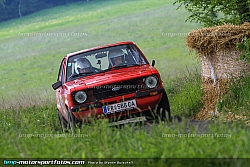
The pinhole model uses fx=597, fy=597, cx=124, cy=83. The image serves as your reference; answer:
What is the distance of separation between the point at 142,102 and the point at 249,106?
1973 millimetres

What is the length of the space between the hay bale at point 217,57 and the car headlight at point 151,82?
154cm

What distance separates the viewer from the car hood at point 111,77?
37.0ft

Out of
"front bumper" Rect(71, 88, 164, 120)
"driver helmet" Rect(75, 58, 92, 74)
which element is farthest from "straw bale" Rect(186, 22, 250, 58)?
"driver helmet" Rect(75, 58, 92, 74)

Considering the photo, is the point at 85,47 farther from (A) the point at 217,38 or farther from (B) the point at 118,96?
(B) the point at 118,96

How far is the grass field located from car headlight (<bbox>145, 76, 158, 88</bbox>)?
1513 millimetres

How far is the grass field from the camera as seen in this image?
6875mm

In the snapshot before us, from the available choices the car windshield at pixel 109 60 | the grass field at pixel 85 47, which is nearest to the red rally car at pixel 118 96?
the car windshield at pixel 109 60

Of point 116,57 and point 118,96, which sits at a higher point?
point 116,57

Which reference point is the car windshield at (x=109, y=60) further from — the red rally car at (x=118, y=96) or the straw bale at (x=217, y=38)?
the straw bale at (x=217, y=38)

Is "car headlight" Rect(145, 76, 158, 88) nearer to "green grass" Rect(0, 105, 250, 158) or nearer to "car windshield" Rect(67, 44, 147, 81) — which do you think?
"car windshield" Rect(67, 44, 147, 81)

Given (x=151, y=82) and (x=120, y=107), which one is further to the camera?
(x=151, y=82)

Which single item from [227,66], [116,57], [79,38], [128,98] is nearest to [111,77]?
[128,98]

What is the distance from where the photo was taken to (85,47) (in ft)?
152

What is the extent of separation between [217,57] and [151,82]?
5.93ft
